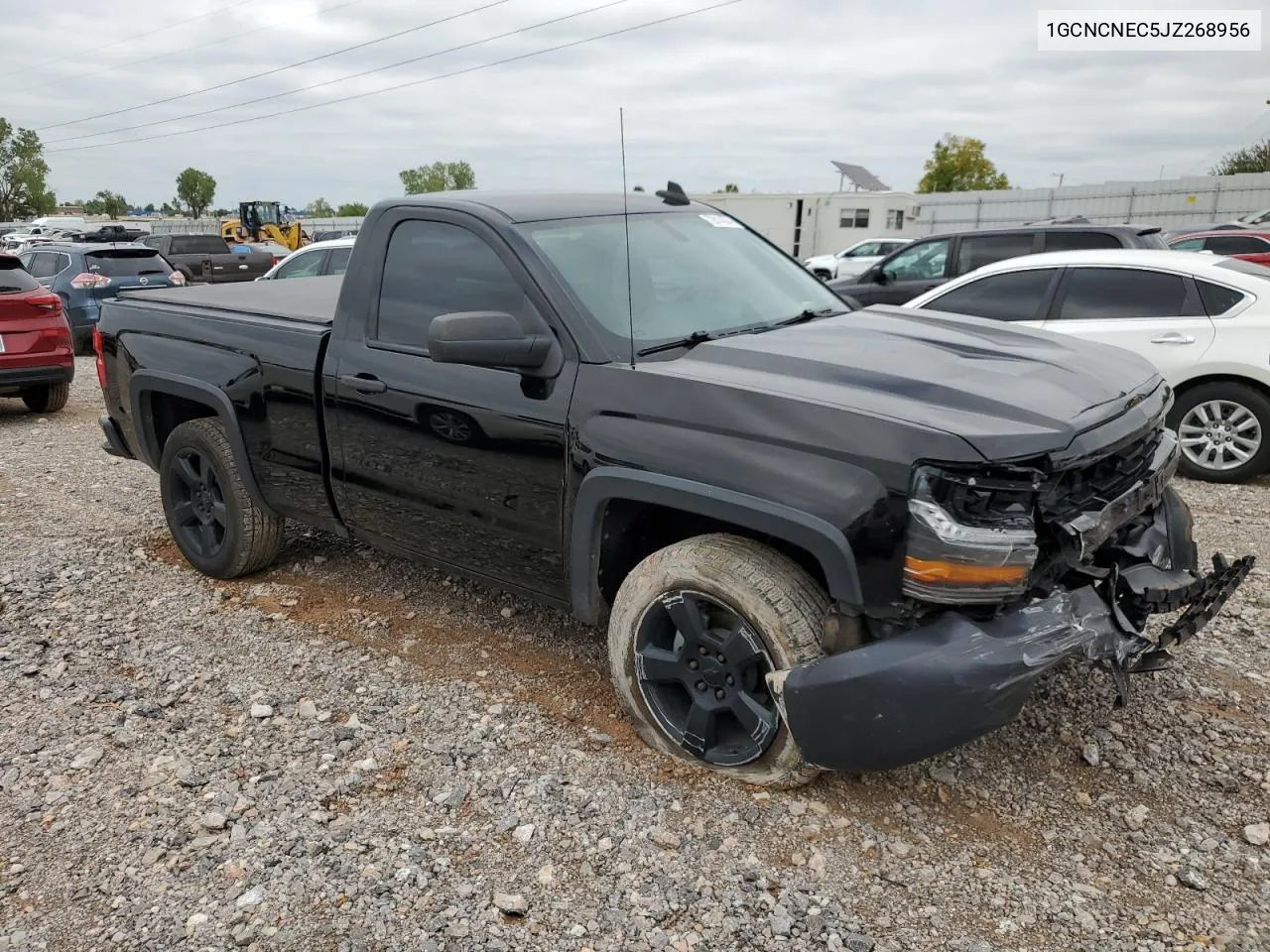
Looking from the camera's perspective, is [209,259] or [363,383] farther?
[209,259]

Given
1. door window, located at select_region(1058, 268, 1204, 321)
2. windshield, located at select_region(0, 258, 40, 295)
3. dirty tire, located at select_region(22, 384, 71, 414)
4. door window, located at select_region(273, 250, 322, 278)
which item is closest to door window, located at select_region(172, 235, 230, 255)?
door window, located at select_region(273, 250, 322, 278)

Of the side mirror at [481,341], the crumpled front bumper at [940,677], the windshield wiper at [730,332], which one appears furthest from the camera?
the windshield wiper at [730,332]

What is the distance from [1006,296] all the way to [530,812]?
19.2 feet

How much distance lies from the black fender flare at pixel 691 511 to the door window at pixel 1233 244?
53.5ft

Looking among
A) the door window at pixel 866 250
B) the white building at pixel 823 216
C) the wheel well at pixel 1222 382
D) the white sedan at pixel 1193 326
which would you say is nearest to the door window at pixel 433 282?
the white sedan at pixel 1193 326

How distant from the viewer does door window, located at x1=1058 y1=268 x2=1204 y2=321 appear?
6.67 metres

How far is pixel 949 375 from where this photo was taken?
3.01 metres

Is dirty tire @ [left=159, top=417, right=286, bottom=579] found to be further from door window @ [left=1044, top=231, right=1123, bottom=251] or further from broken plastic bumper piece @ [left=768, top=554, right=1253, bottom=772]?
door window @ [left=1044, top=231, right=1123, bottom=251]

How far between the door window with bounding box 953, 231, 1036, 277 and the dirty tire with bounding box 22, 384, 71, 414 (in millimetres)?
9227

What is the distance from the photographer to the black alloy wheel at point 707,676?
2.96 meters

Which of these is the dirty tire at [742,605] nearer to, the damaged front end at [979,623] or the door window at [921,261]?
the damaged front end at [979,623]

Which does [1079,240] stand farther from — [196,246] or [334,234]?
[334,234]

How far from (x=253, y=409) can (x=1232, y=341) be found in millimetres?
6029

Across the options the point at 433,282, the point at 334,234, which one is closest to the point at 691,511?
the point at 433,282
